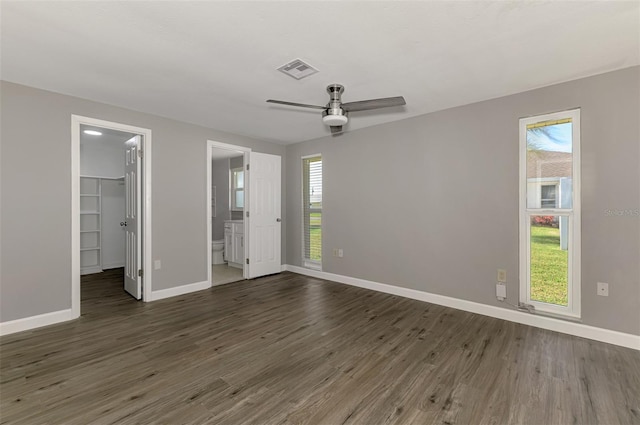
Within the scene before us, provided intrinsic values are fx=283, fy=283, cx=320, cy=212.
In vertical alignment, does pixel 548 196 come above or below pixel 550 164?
below

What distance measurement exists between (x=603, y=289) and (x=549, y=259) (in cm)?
46

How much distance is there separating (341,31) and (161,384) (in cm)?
277

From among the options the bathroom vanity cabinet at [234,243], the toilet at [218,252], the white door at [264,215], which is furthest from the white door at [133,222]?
the toilet at [218,252]

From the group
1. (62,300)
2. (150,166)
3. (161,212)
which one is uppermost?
(150,166)

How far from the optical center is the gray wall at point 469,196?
2.56m

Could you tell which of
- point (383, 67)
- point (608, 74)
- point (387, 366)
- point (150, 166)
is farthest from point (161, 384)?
point (608, 74)

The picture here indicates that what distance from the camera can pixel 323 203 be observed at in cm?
497

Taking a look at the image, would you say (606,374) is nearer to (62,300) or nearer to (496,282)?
(496,282)

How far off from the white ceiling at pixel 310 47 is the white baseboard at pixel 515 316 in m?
2.38

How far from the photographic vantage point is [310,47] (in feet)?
7.09

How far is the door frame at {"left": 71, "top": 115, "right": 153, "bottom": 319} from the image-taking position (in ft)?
10.3

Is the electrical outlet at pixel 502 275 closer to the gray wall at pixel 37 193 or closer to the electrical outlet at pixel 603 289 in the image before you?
the electrical outlet at pixel 603 289

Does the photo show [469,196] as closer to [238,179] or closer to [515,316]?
[515,316]

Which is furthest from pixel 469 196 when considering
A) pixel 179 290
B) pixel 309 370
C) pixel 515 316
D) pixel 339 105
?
pixel 179 290
